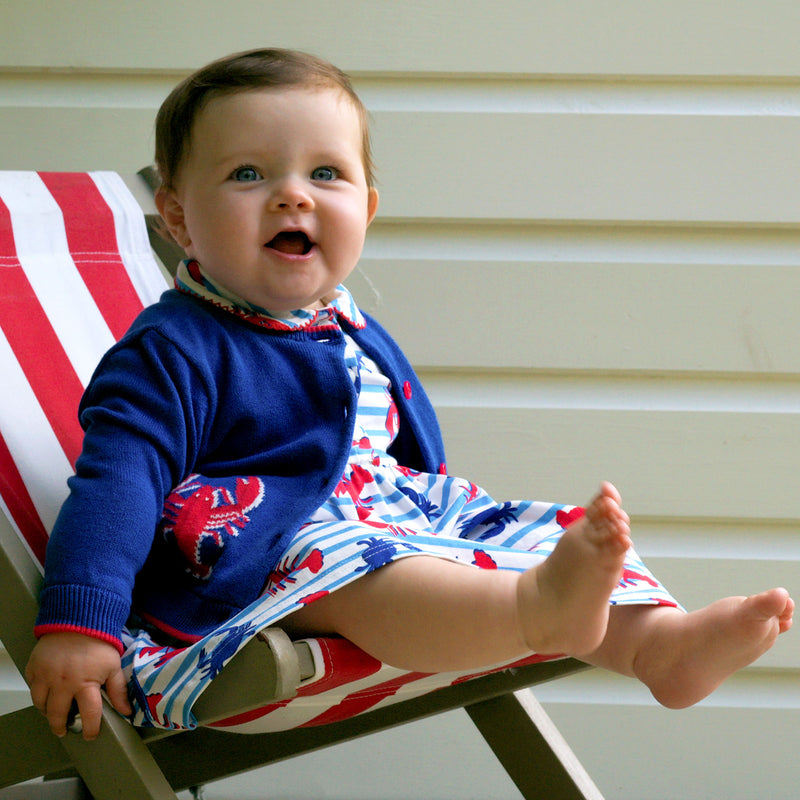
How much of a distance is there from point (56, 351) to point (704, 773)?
4.31 feet

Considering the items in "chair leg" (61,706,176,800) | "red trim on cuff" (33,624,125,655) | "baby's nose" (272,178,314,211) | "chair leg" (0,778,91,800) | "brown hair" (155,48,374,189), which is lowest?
"chair leg" (0,778,91,800)

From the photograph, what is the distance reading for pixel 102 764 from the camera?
96 centimetres


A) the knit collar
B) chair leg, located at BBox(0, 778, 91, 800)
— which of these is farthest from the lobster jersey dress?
chair leg, located at BBox(0, 778, 91, 800)

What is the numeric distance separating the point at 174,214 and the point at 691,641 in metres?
0.78

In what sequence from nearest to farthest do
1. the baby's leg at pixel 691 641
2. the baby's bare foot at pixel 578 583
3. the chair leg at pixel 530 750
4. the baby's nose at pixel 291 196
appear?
the baby's bare foot at pixel 578 583
the baby's leg at pixel 691 641
the baby's nose at pixel 291 196
the chair leg at pixel 530 750

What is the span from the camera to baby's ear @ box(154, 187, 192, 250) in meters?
1.32

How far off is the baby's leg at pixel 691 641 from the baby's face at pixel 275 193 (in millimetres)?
512

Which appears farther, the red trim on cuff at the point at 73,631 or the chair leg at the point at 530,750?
the chair leg at the point at 530,750

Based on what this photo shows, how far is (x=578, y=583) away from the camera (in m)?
0.89

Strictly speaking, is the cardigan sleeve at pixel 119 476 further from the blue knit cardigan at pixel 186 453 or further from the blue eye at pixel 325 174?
the blue eye at pixel 325 174

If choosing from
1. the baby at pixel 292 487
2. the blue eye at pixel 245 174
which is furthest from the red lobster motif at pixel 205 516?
the blue eye at pixel 245 174

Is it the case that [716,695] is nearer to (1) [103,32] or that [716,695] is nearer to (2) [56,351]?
(2) [56,351]

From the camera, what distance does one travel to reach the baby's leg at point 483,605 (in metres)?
0.88

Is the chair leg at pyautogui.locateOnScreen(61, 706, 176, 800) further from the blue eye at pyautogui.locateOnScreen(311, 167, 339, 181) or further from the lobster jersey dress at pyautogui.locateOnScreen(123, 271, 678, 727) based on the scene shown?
the blue eye at pyautogui.locateOnScreen(311, 167, 339, 181)
